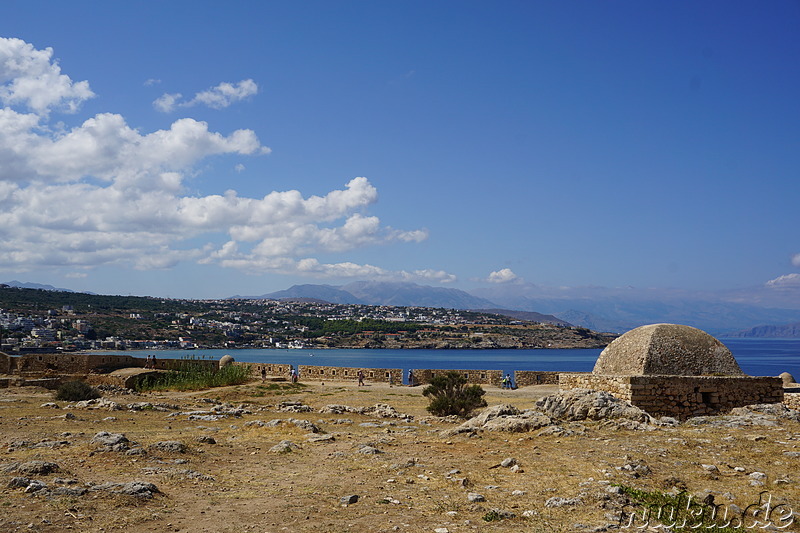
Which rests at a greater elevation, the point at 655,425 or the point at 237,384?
the point at 655,425

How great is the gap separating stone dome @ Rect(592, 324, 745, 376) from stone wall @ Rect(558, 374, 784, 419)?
61 centimetres

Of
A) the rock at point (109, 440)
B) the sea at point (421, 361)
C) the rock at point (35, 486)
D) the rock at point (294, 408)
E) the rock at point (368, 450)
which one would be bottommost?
the sea at point (421, 361)

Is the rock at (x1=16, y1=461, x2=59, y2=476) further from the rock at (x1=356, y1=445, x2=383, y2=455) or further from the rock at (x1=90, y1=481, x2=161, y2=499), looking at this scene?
the rock at (x1=356, y1=445, x2=383, y2=455)

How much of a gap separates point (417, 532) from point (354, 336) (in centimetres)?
15838

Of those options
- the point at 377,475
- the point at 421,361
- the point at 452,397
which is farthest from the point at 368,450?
the point at 421,361

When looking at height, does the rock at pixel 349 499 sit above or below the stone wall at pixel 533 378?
above

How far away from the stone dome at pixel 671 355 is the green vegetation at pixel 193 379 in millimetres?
21080

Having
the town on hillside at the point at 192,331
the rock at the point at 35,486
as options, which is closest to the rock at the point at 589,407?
the rock at the point at 35,486

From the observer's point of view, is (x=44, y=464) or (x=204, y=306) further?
(x=204, y=306)

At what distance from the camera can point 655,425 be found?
1277cm

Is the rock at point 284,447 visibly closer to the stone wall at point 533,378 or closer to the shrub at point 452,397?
the shrub at point 452,397

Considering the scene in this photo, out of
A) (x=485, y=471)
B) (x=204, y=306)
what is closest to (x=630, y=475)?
(x=485, y=471)

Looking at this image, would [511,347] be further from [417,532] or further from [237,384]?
[417,532]

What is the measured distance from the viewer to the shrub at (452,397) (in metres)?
18.8
